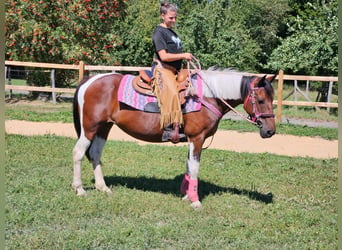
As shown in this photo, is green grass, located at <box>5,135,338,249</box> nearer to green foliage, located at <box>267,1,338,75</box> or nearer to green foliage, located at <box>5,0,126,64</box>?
green foliage, located at <box>267,1,338,75</box>

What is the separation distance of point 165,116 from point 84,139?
1234 millimetres

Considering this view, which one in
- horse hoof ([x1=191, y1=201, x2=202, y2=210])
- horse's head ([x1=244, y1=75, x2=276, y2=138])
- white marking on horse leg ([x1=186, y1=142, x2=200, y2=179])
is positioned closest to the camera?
horse's head ([x1=244, y1=75, x2=276, y2=138])

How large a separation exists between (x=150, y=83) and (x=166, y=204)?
1.57m

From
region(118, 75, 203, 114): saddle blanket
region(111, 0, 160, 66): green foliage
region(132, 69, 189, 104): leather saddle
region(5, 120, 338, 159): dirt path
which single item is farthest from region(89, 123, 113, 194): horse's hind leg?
region(111, 0, 160, 66): green foliage

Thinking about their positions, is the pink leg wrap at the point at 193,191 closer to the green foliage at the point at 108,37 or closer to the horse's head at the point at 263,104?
the horse's head at the point at 263,104

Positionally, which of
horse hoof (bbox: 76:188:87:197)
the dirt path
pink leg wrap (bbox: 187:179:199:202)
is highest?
pink leg wrap (bbox: 187:179:199:202)

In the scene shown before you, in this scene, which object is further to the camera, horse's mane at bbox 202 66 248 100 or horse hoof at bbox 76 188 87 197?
horse hoof at bbox 76 188 87 197

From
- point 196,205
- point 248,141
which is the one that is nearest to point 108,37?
point 248,141

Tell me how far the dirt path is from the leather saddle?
424cm

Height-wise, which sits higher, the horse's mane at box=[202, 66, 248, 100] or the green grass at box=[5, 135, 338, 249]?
the horse's mane at box=[202, 66, 248, 100]

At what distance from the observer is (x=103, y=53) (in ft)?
56.1

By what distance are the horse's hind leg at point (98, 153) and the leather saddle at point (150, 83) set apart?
762 millimetres

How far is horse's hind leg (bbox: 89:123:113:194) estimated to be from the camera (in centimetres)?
597

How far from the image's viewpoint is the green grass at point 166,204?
439 centimetres
